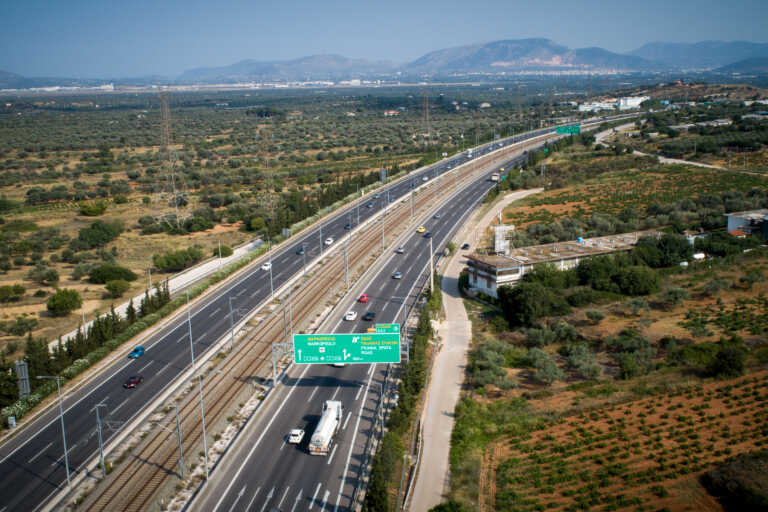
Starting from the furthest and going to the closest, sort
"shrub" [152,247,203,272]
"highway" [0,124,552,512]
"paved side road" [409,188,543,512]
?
"shrub" [152,247,203,272], "highway" [0,124,552,512], "paved side road" [409,188,543,512]

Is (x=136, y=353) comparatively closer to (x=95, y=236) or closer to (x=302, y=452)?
(x=302, y=452)

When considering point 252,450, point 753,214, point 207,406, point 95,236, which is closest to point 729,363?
point 252,450

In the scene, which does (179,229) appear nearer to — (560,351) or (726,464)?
(560,351)

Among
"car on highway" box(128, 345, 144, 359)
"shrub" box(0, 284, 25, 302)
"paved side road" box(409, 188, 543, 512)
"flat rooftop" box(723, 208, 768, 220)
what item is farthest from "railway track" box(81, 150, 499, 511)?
"flat rooftop" box(723, 208, 768, 220)

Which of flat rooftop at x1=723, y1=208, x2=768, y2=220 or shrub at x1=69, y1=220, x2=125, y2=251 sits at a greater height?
flat rooftop at x1=723, y1=208, x2=768, y2=220

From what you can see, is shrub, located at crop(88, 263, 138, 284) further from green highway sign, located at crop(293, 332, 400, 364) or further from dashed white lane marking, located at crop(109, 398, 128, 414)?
green highway sign, located at crop(293, 332, 400, 364)

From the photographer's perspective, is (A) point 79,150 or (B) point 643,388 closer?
(B) point 643,388

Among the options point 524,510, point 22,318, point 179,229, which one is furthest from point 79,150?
point 524,510
